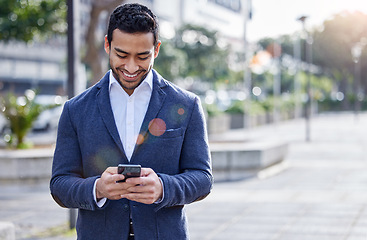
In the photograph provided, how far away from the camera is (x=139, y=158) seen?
86.1 inches

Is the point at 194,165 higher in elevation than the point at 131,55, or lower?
lower

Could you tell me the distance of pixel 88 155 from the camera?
223 cm

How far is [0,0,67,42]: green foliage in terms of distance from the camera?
12.7m

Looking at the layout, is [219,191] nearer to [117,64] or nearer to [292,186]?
[292,186]

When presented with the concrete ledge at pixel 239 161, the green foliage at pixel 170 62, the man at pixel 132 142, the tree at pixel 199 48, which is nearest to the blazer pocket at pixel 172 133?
the man at pixel 132 142

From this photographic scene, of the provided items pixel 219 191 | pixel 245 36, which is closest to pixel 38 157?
pixel 219 191

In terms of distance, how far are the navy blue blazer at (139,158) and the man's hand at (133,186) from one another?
0.13 meters

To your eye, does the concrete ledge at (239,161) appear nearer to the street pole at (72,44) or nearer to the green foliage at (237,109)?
the street pole at (72,44)

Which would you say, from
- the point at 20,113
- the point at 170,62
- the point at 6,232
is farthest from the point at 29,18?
the point at 170,62

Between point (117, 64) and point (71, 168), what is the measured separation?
1.31 ft

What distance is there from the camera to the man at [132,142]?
2145 millimetres

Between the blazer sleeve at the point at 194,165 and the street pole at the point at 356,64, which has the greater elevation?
the street pole at the point at 356,64

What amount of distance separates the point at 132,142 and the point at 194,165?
23 cm

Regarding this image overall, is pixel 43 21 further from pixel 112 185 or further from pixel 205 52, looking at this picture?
pixel 205 52
